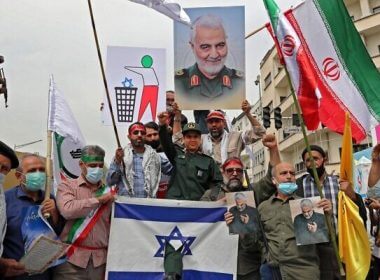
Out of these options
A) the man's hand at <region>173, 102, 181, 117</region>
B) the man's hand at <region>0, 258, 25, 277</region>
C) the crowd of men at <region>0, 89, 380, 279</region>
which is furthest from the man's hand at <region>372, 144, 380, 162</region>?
the man's hand at <region>0, 258, 25, 277</region>

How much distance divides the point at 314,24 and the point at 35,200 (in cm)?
359

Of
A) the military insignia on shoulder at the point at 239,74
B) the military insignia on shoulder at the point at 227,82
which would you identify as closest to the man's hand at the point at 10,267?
the military insignia on shoulder at the point at 227,82

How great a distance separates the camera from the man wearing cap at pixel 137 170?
4.93m

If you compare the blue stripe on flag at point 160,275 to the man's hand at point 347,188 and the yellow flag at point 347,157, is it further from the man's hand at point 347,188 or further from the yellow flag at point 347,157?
the yellow flag at point 347,157

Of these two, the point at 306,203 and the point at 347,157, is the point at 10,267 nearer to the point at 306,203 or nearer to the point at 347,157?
the point at 306,203

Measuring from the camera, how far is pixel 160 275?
4551 millimetres

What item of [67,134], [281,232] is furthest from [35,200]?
[281,232]

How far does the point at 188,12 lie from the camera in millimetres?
6219

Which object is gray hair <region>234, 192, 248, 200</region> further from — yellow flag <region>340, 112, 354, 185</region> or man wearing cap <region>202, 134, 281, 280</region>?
yellow flag <region>340, 112, 354, 185</region>

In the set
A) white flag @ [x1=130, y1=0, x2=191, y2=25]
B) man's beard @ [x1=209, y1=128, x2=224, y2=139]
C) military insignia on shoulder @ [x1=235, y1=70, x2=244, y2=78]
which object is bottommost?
man's beard @ [x1=209, y1=128, x2=224, y2=139]

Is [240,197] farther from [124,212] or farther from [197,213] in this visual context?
[124,212]

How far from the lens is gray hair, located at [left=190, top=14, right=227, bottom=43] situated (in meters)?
6.14

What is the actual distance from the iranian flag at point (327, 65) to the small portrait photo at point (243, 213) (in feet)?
4.19

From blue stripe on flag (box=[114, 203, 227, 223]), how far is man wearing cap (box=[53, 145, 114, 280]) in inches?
12.5
